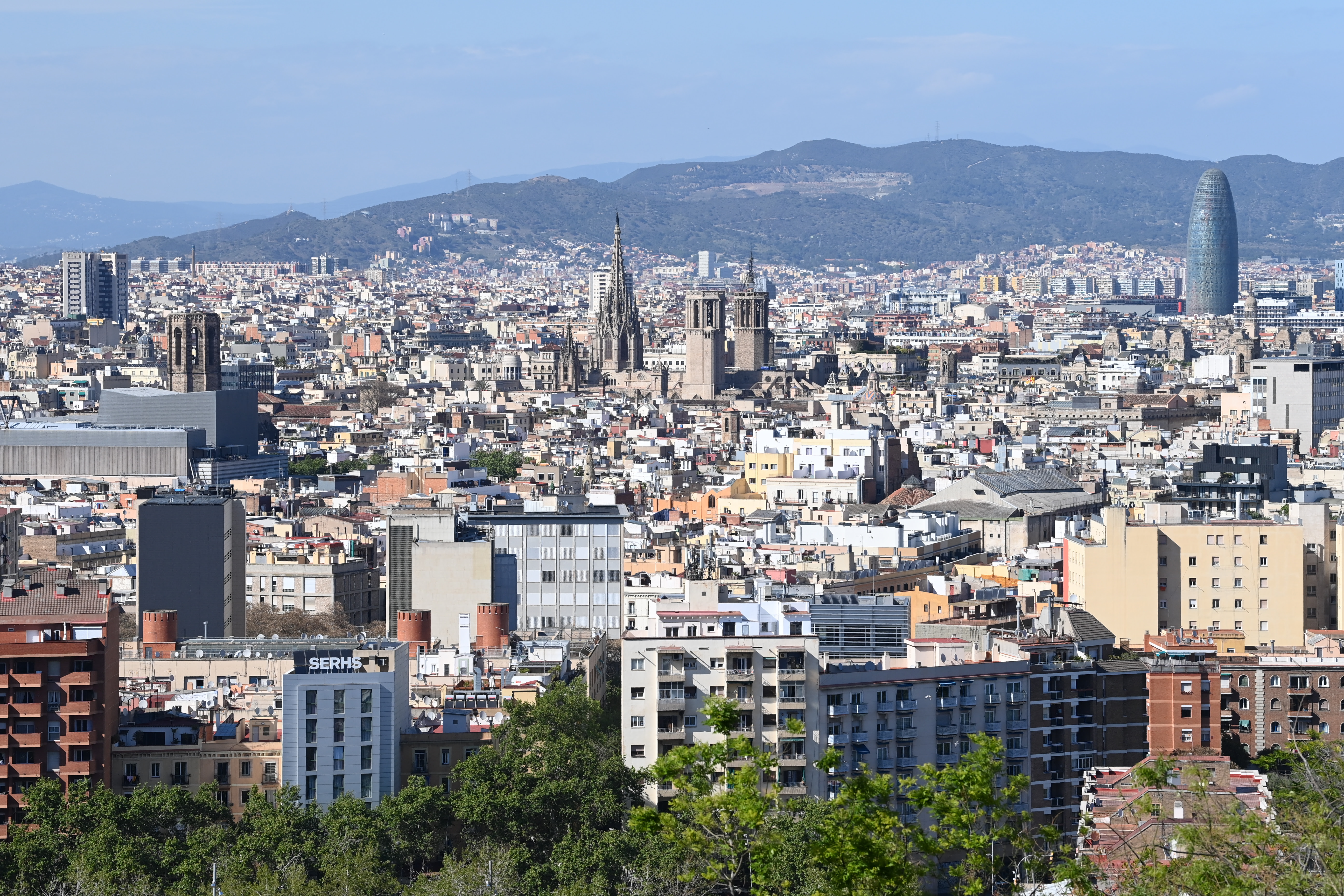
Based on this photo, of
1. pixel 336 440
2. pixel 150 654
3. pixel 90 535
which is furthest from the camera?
pixel 336 440

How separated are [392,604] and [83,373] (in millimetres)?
128253

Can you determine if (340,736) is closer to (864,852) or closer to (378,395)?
(864,852)

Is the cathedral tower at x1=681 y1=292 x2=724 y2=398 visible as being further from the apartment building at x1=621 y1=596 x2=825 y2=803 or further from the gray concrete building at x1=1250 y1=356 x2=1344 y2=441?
the apartment building at x1=621 y1=596 x2=825 y2=803

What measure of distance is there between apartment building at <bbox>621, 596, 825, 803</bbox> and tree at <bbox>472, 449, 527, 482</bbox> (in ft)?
188

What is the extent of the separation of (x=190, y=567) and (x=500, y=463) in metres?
48.9

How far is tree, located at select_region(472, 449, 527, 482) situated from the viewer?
326 feet

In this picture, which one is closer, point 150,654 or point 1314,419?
point 150,654

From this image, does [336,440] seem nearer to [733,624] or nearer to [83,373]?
[83,373]

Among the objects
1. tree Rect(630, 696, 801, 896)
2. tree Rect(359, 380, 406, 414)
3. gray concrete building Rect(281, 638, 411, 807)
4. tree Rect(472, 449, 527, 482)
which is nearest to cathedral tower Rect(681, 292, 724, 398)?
tree Rect(359, 380, 406, 414)

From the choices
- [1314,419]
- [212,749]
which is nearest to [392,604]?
[212,749]

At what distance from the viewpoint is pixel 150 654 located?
4594cm

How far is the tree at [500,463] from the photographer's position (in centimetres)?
9925

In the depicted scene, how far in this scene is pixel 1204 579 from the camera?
53062mm

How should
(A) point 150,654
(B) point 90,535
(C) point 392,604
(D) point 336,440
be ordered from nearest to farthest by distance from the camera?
(A) point 150,654, (C) point 392,604, (B) point 90,535, (D) point 336,440
